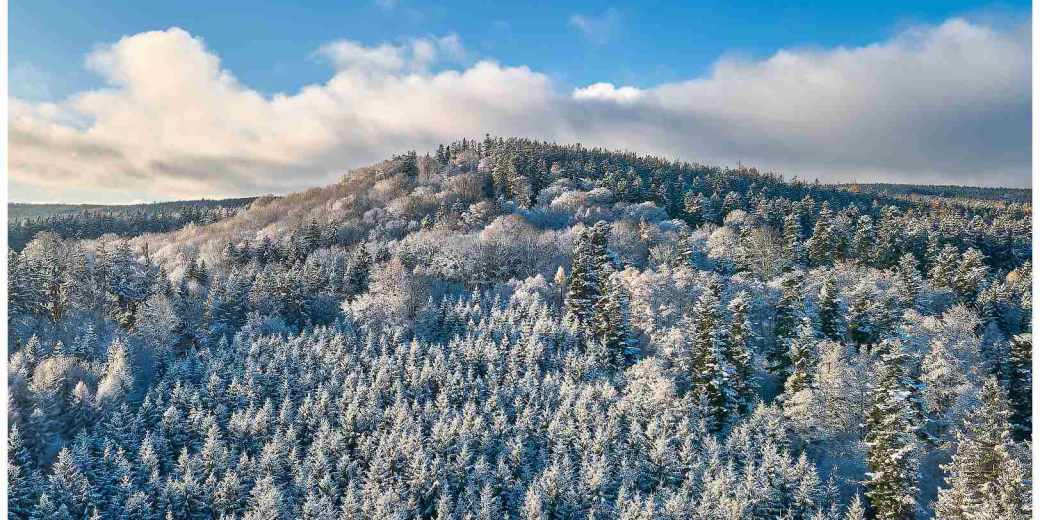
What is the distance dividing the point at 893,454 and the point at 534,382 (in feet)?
132

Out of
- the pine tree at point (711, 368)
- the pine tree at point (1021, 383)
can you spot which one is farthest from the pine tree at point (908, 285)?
the pine tree at point (711, 368)

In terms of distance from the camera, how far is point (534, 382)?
250ft

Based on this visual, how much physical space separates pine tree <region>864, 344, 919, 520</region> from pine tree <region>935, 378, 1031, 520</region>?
266 centimetres

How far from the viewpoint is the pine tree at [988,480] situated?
141ft

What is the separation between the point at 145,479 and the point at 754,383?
7369 cm

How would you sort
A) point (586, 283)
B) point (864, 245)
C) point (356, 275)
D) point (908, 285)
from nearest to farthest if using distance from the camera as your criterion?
1. point (908, 285)
2. point (586, 283)
3. point (356, 275)
4. point (864, 245)

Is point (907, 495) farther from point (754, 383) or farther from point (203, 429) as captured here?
point (203, 429)

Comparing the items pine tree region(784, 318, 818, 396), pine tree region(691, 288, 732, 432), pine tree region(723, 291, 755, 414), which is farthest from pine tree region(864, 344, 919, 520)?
pine tree region(691, 288, 732, 432)

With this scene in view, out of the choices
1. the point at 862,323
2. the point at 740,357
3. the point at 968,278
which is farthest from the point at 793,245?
the point at 740,357

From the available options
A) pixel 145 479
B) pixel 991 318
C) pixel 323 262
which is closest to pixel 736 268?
pixel 991 318

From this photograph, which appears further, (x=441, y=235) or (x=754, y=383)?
(x=441, y=235)

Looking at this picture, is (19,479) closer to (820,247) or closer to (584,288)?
(584,288)

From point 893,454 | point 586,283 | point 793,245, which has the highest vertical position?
point 793,245

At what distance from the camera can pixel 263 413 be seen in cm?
7150
